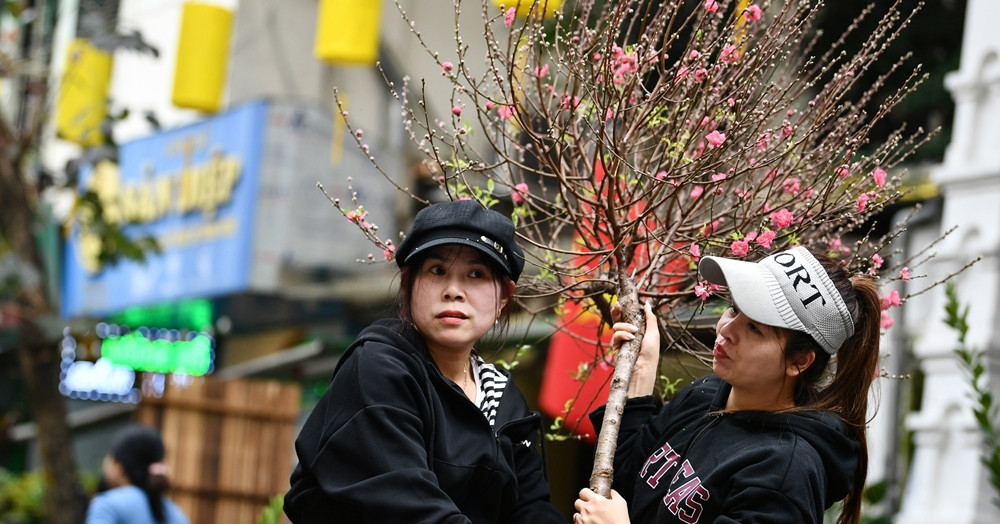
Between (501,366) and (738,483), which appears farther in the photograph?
(501,366)

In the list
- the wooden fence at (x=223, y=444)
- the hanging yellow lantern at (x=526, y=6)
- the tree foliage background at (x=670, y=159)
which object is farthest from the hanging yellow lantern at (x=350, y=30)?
the tree foliage background at (x=670, y=159)

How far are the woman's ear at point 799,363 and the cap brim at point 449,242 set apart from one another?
0.66 m

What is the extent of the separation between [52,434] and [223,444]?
1886 millimetres

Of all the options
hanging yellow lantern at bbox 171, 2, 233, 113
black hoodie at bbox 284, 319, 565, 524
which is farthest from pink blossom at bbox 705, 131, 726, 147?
hanging yellow lantern at bbox 171, 2, 233, 113

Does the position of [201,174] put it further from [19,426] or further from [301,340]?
[19,426]

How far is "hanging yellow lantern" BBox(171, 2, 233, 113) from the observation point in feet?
42.5

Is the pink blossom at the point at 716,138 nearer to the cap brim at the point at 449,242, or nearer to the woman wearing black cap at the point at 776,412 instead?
the woman wearing black cap at the point at 776,412

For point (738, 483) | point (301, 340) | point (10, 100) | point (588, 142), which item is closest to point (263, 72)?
point (301, 340)

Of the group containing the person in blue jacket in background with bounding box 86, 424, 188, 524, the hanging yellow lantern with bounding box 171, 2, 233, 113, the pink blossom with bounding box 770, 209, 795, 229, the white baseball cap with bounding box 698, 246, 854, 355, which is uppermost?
the hanging yellow lantern with bounding box 171, 2, 233, 113

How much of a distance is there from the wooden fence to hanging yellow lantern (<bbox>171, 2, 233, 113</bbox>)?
3.80m

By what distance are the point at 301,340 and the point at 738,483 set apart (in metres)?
11.6

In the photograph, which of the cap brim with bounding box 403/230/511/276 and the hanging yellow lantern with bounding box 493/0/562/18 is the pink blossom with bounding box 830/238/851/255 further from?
the cap brim with bounding box 403/230/511/276

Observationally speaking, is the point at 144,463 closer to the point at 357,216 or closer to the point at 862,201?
the point at 357,216

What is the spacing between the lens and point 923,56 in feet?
30.5
